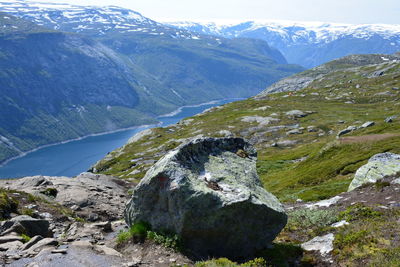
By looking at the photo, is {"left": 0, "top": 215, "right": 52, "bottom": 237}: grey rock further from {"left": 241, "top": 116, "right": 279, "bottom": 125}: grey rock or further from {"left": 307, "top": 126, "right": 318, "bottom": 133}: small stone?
{"left": 241, "top": 116, "right": 279, "bottom": 125}: grey rock

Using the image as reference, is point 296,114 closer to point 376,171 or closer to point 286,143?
point 286,143

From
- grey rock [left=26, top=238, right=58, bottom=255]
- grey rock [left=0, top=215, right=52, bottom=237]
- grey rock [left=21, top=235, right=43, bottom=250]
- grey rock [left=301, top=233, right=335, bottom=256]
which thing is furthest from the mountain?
grey rock [left=0, top=215, right=52, bottom=237]

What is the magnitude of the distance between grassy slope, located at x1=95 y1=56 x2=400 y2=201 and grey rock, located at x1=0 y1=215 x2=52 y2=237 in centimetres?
2387

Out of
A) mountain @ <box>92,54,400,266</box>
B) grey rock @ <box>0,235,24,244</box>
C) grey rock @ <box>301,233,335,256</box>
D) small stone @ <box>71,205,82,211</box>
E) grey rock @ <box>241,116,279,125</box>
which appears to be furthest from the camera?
grey rock @ <box>241,116,279,125</box>

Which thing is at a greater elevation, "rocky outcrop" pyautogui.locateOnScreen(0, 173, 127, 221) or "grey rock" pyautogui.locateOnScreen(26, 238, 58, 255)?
"grey rock" pyautogui.locateOnScreen(26, 238, 58, 255)

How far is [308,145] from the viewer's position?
96.8 m

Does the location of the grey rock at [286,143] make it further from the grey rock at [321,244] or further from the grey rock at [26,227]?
the grey rock at [26,227]

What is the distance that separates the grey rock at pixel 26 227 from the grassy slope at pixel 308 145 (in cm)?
2387

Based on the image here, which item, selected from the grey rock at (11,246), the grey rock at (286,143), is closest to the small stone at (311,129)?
the grey rock at (286,143)

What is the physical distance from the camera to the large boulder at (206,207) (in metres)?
16.8

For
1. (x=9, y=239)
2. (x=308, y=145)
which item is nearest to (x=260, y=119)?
(x=308, y=145)

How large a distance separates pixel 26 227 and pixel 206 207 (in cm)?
1277

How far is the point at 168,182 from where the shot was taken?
695 inches

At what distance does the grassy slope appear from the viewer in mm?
48688
